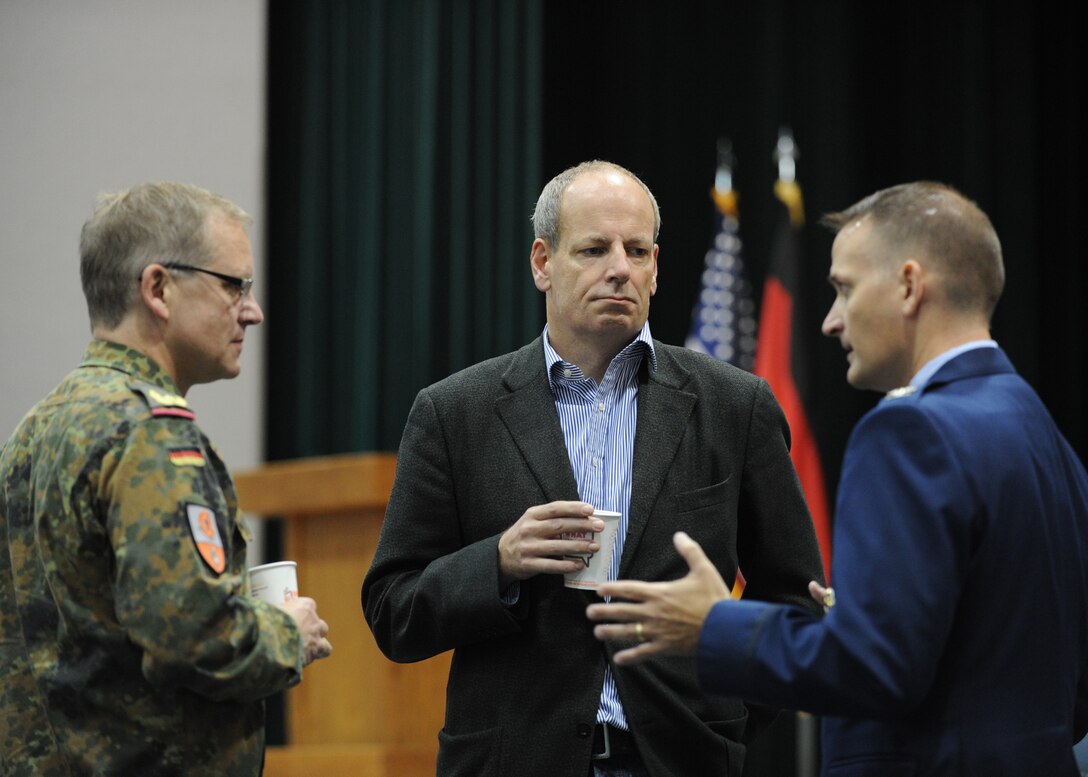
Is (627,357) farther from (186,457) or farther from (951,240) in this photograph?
(186,457)

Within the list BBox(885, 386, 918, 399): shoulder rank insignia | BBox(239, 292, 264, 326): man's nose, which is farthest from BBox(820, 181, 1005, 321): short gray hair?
BBox(239, 292, 264, 326): man's nose

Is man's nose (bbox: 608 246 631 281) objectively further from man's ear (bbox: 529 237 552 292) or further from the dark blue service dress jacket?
the dark blue service dress jacket

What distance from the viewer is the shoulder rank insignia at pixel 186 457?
2010 millimetres

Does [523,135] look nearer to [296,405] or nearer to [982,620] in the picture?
[296,405]

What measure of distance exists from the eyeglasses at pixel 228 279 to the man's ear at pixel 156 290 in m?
0.02

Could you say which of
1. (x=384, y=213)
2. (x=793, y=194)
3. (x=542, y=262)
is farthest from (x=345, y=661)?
(x=793, y=194)

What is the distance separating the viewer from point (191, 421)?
2.10 metres

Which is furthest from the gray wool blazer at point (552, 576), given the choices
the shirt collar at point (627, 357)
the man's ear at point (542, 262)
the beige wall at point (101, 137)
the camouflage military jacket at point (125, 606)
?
the beige wall at point (101, 137)

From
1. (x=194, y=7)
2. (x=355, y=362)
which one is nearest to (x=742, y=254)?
(x=355, y=362)

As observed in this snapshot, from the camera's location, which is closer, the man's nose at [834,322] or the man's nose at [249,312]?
the man's nose at [834,322]

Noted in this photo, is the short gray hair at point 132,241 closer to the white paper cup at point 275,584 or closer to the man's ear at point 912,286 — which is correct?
the white paper cup at point 275,584

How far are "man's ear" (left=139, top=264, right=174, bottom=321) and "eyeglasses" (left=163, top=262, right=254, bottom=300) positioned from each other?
0.06 ft

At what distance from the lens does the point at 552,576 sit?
245 cm

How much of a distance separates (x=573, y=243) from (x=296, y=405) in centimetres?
367
